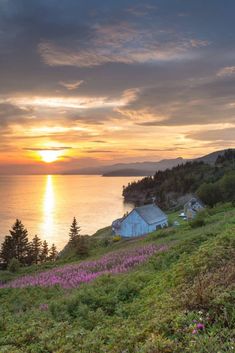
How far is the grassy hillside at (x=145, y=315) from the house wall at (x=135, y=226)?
55.2 m

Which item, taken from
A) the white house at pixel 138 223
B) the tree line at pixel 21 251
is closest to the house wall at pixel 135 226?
the white house at pixel 138 223

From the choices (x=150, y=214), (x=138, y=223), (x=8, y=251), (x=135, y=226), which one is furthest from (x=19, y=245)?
(x=150, y=214)

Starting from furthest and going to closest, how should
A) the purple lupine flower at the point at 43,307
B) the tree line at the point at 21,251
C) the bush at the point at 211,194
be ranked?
the bush at the point at 211,194, the tree line at the point at 21,251, the purple lupine flower at the point at 43,307

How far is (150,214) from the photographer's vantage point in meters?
71.4

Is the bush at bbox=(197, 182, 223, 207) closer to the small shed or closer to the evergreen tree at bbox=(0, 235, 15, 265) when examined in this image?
the small shed

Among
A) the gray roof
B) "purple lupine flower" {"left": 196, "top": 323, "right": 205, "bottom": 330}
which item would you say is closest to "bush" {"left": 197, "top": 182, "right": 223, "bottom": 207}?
the gray roof

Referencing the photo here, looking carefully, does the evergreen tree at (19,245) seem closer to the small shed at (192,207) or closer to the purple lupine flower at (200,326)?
the small shed at (192,207)

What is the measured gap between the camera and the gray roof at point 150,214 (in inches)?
2718

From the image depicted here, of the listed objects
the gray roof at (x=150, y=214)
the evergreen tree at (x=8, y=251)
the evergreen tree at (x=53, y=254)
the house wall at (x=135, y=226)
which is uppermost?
the gray roof at (x=150, y=214)

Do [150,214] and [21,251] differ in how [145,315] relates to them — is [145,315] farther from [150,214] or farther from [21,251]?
[21,251]

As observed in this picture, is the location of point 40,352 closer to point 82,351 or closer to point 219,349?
point 82,351

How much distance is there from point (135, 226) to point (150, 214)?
15.3ft

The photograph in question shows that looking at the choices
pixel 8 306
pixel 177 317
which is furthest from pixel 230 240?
pixel 8 306

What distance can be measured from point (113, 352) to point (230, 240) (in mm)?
6326
